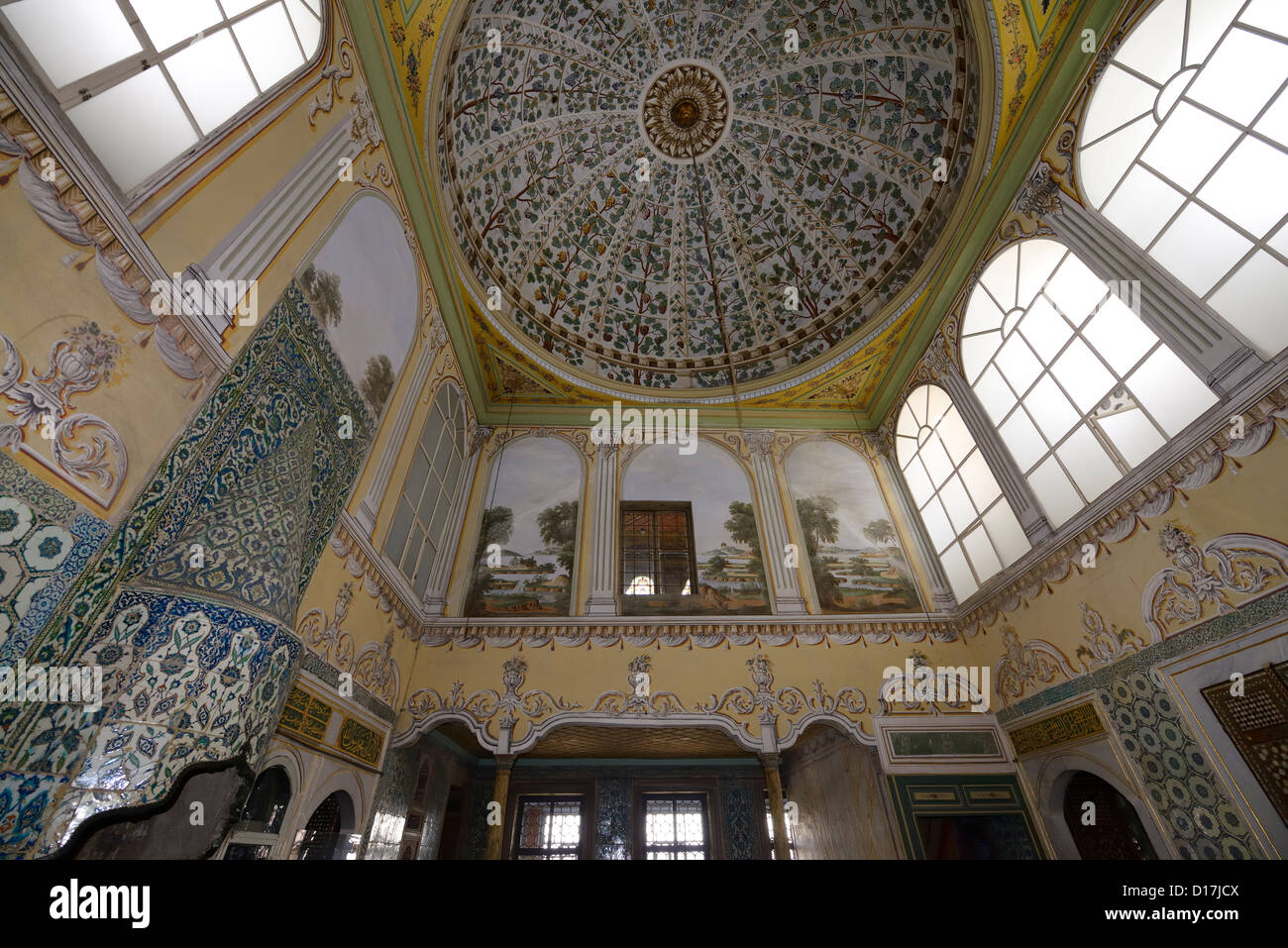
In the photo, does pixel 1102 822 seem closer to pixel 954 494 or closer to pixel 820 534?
pixel 954 494

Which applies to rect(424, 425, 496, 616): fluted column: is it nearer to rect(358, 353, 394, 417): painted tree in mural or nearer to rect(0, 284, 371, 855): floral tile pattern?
rect(358, 353, 394, 417): painted tree in mural

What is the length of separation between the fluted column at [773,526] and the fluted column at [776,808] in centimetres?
186

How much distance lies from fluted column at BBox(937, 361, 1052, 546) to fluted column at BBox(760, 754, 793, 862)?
397 centimetres

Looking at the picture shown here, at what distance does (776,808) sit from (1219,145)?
7.41 metres

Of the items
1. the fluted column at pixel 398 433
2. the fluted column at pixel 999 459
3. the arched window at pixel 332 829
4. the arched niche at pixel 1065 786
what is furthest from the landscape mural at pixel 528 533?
the arched niche at pixel 1065 786

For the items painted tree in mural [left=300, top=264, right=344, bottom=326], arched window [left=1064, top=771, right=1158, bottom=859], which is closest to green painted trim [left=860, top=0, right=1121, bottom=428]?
arched window [left=1064, top=771, right=1158, bottom=859]

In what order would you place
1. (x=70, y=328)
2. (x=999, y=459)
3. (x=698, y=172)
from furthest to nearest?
(x=698, y=172)
(x=999, y=459)
(x=70, y=328)

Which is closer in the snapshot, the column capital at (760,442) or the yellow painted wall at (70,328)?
the yellow painted wall at (70,328)

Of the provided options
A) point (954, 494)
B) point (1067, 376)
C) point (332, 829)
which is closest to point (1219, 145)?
point (1067, 376)

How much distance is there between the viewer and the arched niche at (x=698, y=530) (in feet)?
24.6

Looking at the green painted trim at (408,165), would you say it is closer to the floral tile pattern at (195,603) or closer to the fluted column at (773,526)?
the floral tile pattern at (195,603)

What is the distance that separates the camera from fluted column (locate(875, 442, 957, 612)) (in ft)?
25.0

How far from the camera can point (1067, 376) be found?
18.9 feet

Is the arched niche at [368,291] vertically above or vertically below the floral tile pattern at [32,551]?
above
